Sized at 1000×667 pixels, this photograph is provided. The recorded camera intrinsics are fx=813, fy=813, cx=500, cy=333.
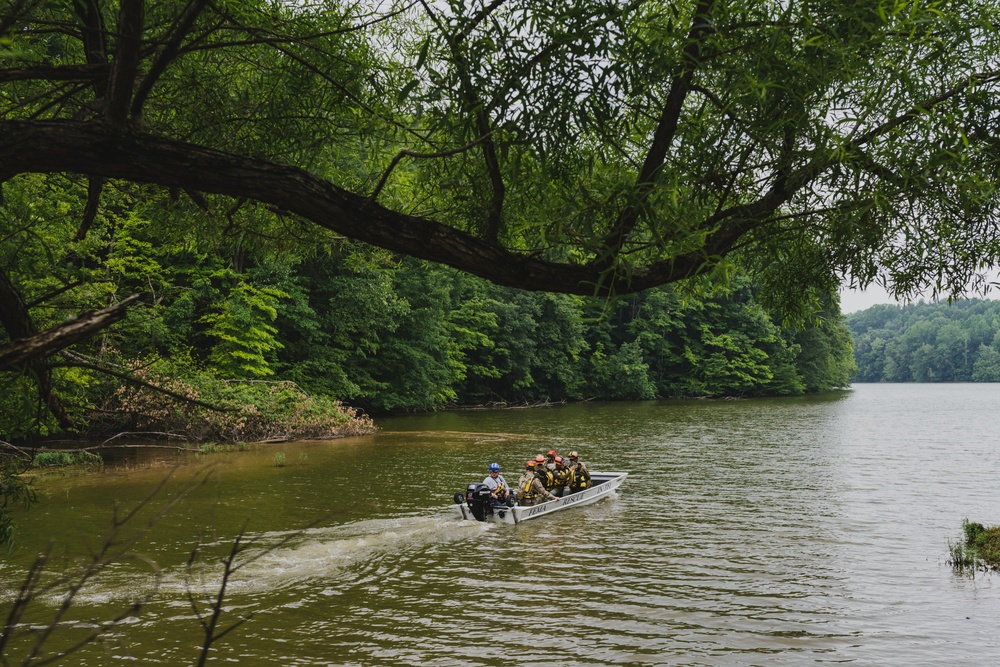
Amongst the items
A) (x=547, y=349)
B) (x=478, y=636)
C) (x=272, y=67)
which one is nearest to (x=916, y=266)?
(x=272, y=67)

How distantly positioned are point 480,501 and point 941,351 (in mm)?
141084

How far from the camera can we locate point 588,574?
12492 mm

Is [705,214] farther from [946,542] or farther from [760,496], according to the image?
[760,496]

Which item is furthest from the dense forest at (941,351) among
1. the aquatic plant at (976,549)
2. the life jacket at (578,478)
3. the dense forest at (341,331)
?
the aquatic plant at (976,549)

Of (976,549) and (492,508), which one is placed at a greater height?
(492,508)

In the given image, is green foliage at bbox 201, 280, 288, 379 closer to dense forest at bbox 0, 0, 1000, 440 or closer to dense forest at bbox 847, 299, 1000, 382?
dense forest at bbox 0, 0, 1000, 440

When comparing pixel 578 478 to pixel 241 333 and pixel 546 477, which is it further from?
pixel 241 333

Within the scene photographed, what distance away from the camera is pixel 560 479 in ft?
59.2

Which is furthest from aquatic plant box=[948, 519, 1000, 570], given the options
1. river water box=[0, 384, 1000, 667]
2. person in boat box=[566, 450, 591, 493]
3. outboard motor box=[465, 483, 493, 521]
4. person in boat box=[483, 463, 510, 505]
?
outboard motor box=[465, 483, 493, 521]

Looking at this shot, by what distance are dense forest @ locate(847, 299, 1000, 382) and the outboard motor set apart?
440 ft

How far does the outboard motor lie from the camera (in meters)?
16.0

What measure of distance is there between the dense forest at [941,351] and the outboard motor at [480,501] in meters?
134

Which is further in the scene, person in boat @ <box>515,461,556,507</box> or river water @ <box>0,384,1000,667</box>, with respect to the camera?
person in boat @ <box>515,461,556,507</box>

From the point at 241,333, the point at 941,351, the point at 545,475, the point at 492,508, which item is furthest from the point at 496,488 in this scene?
the point at 941,351
